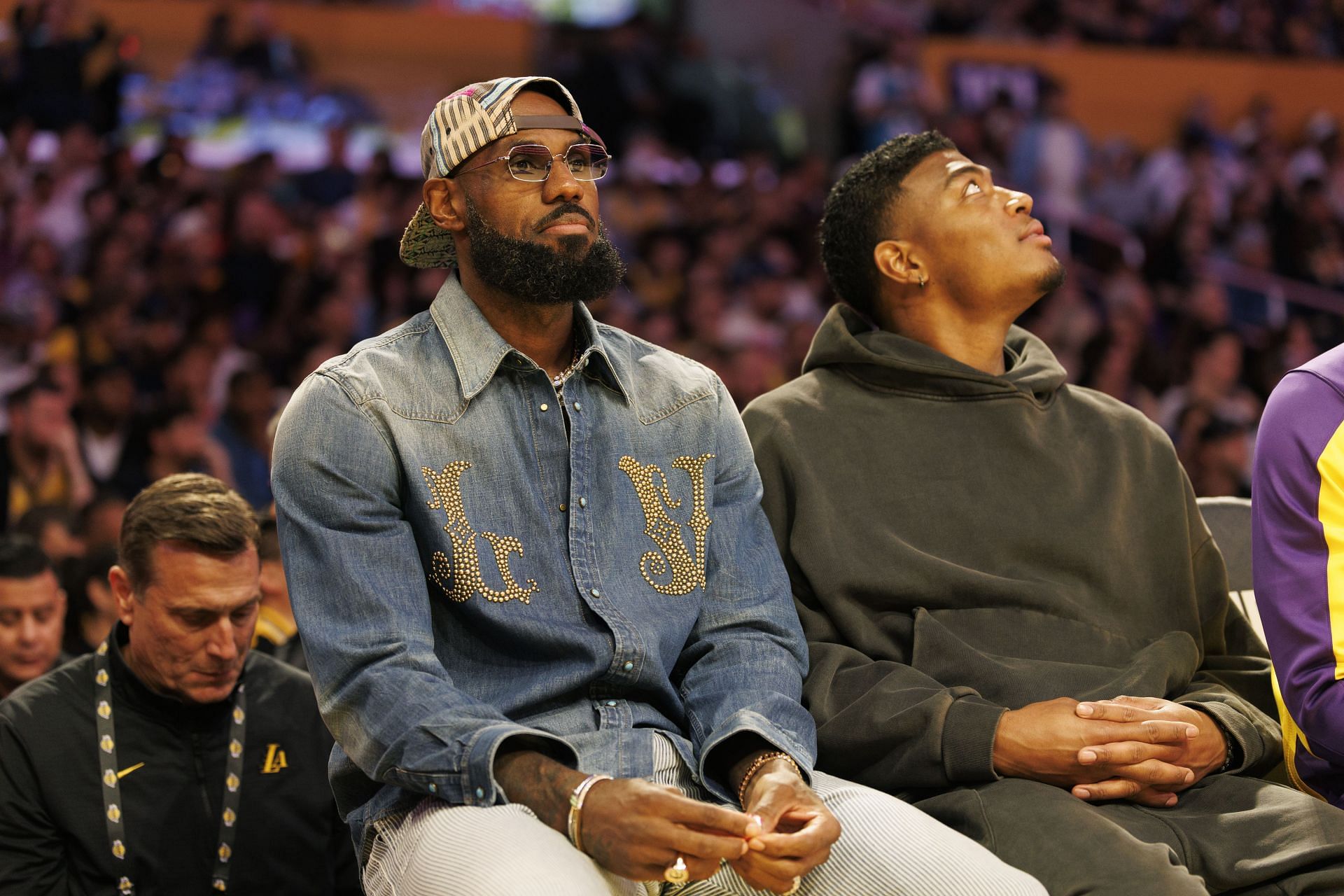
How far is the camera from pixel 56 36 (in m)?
8.48

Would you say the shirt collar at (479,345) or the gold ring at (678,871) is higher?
the shirt collar at (479,345)

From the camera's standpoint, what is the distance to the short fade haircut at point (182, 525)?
9.32 ft

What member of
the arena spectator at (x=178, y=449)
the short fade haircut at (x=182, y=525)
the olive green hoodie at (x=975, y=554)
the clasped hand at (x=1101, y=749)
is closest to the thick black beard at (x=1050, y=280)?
the olive green hoodie at (x=975, y=554)

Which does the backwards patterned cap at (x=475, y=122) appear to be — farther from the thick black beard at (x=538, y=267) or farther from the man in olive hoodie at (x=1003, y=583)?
the man in olive hoodie at (x=1003, y=583)

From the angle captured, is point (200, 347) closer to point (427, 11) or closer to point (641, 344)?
point (641, 344)

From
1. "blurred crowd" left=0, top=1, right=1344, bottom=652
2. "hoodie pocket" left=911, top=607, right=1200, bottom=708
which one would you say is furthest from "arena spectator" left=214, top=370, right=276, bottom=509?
"hoodie pocket" left=911, top=607, right=1200, bottom=708

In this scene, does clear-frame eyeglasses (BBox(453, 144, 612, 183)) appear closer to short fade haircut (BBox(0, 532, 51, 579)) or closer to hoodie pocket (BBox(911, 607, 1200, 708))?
hoodie pocket (BBox(911, 607, 1200, 708))

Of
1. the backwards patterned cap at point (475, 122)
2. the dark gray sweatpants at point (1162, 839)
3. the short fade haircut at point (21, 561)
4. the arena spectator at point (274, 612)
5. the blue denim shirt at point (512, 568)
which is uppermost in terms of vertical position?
the backwards patterned cap at point (475, 122)

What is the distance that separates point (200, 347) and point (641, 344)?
177 inches

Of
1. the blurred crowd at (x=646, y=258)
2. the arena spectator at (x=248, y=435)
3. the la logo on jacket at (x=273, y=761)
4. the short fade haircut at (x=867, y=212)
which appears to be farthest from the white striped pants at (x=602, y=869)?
the arena spectator at (x=248, y=435)

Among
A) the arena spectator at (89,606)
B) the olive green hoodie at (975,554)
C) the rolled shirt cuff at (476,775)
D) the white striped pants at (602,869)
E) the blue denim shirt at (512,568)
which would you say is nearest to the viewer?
the white striped pants at (602,869)

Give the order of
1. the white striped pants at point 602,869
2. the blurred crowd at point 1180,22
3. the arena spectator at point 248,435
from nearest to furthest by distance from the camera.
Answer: the white striped pants at point 602,869
the arena spectator at point 248,435
the blurred crowd at point 1180,22

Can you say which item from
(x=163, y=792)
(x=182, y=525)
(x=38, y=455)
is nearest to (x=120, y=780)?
(x=163, y=792)

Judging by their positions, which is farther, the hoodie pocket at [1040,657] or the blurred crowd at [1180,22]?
the blurred crowd at [1180,22]
